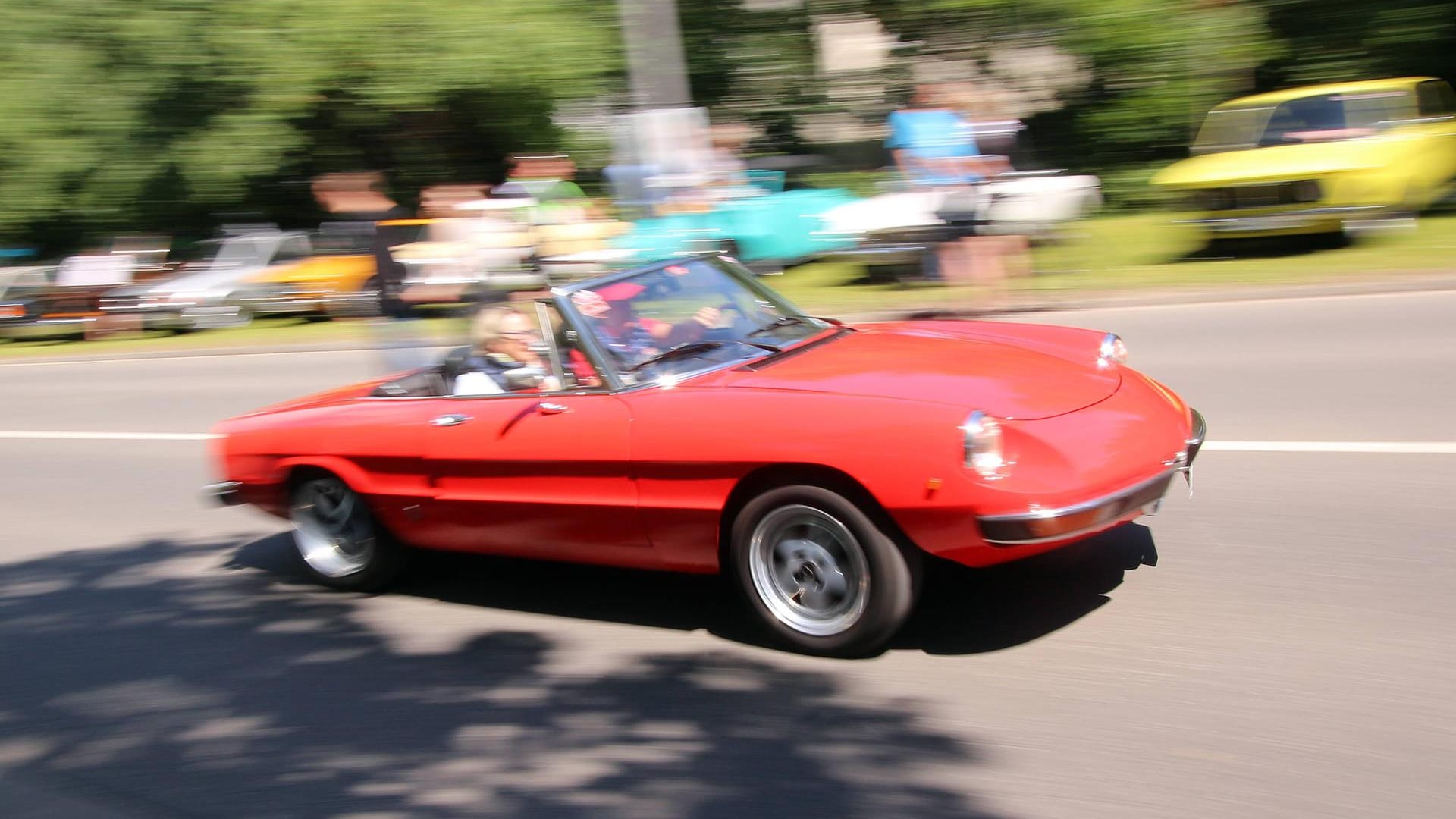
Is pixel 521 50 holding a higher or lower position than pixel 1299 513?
higher

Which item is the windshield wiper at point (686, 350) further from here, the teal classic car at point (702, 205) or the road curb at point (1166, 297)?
the teal classic car at point (702, 205)

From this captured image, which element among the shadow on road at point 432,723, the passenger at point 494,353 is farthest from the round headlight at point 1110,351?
the passenger at point 494,353

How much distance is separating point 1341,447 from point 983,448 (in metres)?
3.15


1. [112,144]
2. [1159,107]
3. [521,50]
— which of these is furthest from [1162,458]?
[112,144]

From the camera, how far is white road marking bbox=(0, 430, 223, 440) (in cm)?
1070

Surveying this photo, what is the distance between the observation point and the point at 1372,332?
362 inches

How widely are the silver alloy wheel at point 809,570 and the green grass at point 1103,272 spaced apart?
4.57m

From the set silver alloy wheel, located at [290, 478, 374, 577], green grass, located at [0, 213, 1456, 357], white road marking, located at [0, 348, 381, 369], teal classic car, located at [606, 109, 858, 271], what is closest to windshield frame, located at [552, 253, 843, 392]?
silver alloy wheel, located at [290, 478, 374, 577]

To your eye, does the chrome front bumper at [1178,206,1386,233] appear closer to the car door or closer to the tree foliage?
the tree foliage

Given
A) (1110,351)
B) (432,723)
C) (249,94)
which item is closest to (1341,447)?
(1110,351)

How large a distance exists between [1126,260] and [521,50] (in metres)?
11.6

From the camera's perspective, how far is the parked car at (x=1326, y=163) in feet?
41.1

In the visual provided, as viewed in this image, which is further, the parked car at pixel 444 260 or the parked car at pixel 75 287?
the parked car at pixel 75 287

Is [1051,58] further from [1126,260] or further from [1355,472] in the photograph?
[1355,472]
